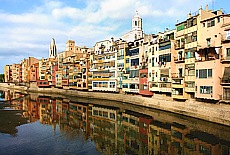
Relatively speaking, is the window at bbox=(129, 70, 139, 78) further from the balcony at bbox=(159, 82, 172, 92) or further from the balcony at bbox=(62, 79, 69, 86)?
the balcony at bbox=(62, 79, 69, 86)

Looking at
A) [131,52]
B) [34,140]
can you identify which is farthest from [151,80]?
[34,140]

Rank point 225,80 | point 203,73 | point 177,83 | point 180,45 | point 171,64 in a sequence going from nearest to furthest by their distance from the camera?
1. point 225,80
2. point 203,73
3. point 177,83
4. point 180,45
5. point 171,64

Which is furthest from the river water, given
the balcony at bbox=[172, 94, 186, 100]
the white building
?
the white building

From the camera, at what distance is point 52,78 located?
96750mm

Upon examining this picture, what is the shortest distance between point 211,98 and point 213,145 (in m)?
9.41

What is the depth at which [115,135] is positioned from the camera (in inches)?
1206

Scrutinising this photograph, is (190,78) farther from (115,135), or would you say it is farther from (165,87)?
(115,135)

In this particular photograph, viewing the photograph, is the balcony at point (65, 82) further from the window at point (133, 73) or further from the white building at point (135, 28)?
the window at point (133, 73)

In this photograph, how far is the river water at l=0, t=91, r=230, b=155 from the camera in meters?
24.2

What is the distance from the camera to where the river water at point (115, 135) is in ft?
79.3

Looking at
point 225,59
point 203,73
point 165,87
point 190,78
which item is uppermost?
point 225,59

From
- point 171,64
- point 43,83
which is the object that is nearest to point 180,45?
point 171,64

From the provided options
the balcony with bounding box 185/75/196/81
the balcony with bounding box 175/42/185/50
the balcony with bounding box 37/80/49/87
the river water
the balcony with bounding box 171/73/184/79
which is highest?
the balcony with bounding box 175/42/185/50

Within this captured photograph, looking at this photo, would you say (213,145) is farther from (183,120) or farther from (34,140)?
(34,140)
